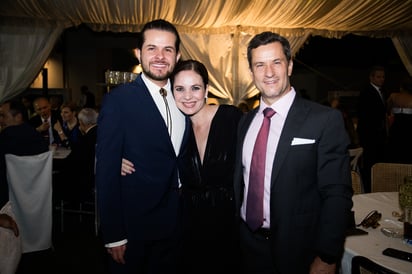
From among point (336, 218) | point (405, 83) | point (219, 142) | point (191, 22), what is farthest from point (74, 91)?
point (336, 218)

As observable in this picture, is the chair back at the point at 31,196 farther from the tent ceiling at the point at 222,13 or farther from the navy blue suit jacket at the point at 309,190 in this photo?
the navy blue suit jacket at the point at 309,190

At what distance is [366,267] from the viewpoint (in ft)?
4.22

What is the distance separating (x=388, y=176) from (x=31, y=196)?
3.06 metres

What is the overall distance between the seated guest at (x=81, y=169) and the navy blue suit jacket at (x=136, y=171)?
2.13 meters

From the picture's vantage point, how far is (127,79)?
3822mm

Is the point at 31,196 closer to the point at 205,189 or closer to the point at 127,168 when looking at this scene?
the point at 127,168

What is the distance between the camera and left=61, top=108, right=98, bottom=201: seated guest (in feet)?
11.8

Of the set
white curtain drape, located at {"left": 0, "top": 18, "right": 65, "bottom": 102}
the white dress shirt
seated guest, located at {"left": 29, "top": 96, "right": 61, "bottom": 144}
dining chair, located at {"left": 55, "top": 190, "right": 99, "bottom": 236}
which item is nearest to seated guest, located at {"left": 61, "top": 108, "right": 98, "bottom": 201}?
dining chair, located at {"left": 55, "top": 190, "right": 99, "bottom": 236}

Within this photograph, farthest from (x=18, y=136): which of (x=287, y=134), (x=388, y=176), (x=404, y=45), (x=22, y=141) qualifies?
(x=404, y=45)

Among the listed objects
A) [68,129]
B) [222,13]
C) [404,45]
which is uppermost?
[222,13]

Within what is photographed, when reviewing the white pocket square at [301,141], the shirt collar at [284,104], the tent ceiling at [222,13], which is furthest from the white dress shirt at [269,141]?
the tent ceiling at [222,13]

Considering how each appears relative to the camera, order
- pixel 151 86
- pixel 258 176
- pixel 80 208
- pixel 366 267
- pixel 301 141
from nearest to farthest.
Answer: pixel 366 267
pixel 301 141
pixel 258 176
pixel 151 86
pixel 80 208

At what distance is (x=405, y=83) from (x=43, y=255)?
4569 mm

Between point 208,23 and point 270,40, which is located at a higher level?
point 208,23
